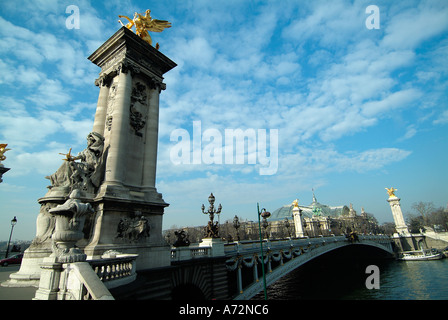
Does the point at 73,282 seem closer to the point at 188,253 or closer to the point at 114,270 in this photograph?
the point at 114,270

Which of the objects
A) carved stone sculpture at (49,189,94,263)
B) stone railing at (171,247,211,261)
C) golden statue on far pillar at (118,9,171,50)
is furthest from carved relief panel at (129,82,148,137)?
carved stone sculpture at (49,189,94,263)

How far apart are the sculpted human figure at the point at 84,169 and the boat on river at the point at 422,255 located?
76.9 m

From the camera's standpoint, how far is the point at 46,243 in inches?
481

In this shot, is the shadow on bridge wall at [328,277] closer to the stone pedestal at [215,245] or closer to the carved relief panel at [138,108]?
the stone pedestal at [215,245]

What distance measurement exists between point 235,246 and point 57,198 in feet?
44.9

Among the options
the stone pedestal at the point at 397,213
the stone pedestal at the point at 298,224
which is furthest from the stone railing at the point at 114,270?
the stone pedestal at the point at 397,213

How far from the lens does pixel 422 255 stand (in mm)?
62906

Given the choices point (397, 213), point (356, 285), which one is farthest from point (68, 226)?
point (397, 213)

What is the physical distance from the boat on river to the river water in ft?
31.7

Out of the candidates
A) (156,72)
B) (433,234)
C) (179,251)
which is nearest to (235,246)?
(179,251)

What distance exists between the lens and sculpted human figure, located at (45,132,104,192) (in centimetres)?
1295

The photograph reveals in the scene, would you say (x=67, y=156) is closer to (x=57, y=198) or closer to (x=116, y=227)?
(x=57, y=198)
